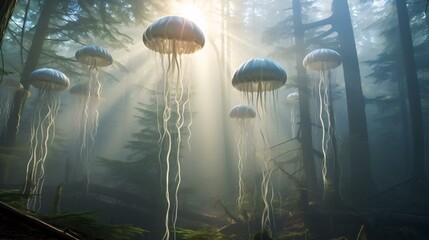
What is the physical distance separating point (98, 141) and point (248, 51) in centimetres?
2122

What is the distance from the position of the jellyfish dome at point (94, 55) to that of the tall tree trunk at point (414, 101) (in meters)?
14.2

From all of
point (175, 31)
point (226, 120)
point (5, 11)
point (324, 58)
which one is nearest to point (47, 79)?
point (175, 31)

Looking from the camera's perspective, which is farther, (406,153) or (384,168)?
(384,168)

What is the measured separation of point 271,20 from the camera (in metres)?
38.3

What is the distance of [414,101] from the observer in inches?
592

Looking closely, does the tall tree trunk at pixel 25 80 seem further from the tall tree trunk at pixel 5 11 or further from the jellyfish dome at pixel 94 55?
the tall tree trunk at pixel 5 11

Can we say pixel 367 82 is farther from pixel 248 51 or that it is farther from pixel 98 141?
pixel 98 141

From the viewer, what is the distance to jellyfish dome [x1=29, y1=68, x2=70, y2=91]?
30.3ft

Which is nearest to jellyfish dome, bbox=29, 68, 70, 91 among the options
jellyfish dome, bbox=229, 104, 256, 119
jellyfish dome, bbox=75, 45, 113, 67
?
jellyfish dome, bbox=75, 45, 113, 67

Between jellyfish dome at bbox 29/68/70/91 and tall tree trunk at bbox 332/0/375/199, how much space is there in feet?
39.4

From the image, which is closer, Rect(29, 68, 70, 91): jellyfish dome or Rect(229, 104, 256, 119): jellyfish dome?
Rect(29, 68, 70, 91): jellyfish dome

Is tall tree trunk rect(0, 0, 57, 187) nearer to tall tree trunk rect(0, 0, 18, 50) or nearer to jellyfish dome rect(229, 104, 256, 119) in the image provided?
jellyfish dome rect(229, 104, 256, 119)

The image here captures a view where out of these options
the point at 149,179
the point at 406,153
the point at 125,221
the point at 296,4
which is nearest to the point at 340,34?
the point at 296,4

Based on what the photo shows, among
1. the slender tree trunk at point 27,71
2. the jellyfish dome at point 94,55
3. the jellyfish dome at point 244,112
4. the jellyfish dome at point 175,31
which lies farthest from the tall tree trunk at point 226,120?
the jellyfish dome at point 175,31
